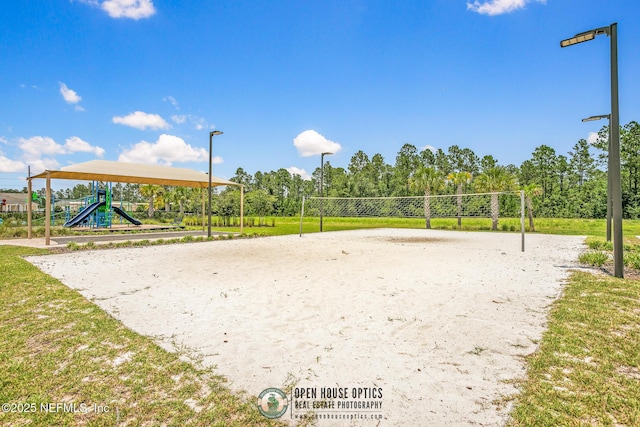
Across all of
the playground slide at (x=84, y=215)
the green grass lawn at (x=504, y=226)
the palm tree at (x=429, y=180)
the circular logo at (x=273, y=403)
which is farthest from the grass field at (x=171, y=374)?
the palm tree at (x=429, y=180)

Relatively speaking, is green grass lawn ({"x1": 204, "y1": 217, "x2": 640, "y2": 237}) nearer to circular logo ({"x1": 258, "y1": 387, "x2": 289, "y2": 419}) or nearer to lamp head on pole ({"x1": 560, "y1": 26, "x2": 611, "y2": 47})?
lamp head on pole ({"x1": 560, "y1": 26, "x2": 611, "y2": 47})

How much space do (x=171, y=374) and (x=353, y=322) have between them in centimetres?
237

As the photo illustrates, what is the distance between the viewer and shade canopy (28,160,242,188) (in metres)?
15.9

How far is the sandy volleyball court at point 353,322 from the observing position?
2.82 metres

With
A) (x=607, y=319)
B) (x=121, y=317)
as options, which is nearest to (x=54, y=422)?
(x=121, y=317)

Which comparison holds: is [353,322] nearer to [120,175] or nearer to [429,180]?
[120,175]

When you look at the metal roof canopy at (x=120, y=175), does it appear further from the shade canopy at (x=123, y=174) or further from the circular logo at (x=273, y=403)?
the circular logo at (x=273, y=403)

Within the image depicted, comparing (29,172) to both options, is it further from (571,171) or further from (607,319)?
(571,171)

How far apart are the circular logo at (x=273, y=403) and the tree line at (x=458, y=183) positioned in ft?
82.6

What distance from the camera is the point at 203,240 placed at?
51.6 feet

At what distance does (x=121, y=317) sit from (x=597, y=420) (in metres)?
5.34

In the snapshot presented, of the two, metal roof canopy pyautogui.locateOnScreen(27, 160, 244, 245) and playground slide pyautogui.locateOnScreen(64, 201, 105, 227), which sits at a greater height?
metal roof canopy pyautogui.locateOnScreen(27, 160, 244, 245)

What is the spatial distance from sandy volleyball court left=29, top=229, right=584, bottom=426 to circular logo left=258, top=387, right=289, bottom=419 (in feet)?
0.21

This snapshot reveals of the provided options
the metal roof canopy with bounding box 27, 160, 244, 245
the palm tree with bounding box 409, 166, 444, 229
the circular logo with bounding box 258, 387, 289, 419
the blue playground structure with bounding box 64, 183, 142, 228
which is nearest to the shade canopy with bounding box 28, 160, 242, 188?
the metal roof canopy with bounding box 27, 160, 244, 245
